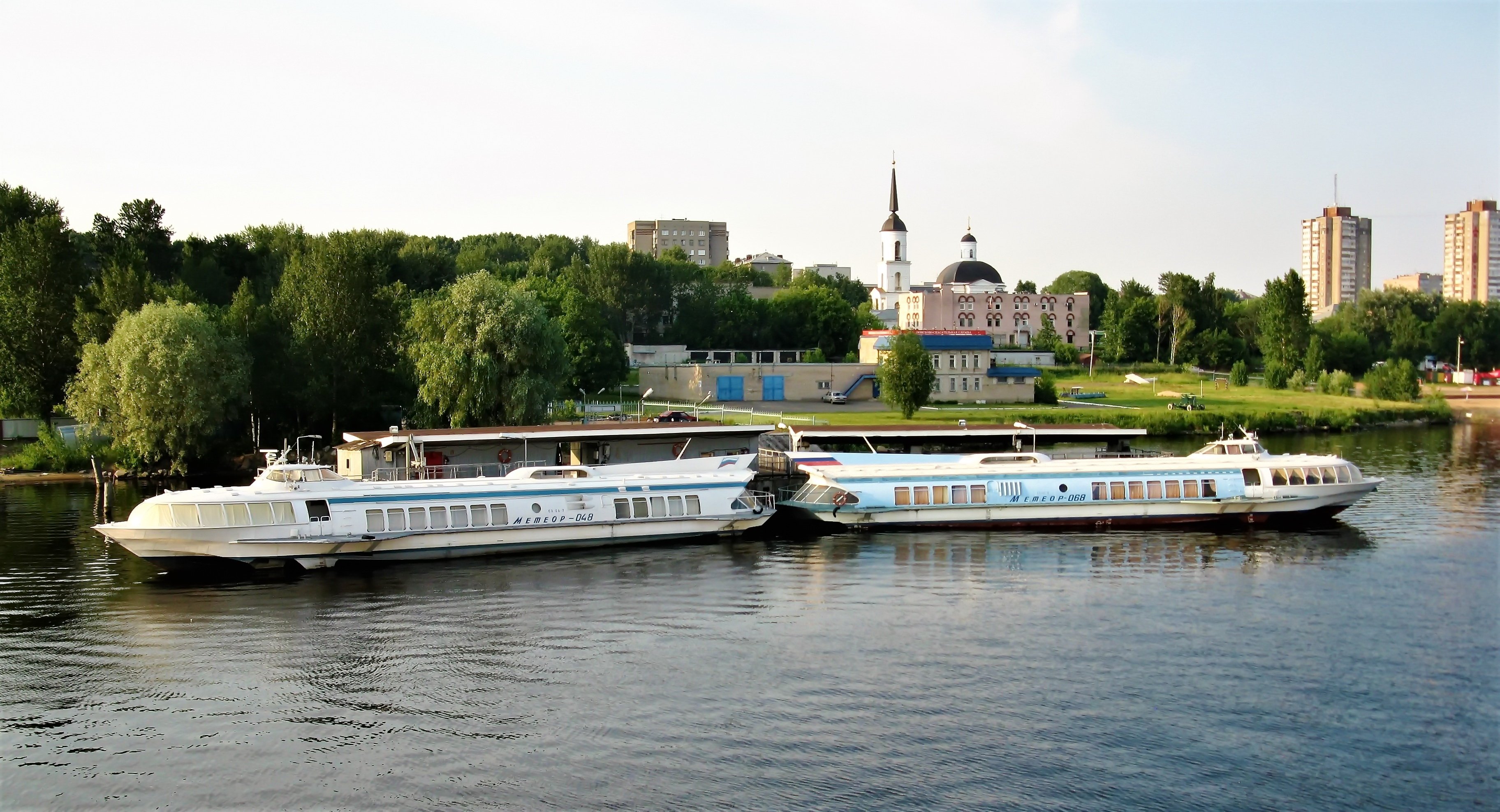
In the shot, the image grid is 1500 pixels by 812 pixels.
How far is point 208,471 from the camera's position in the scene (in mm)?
66250

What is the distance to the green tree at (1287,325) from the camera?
121 meters

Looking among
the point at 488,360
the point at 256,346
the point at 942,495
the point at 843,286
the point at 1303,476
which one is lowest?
the point at 942,495

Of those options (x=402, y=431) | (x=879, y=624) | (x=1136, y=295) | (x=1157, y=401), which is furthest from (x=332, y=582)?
(x=1136, y=295)

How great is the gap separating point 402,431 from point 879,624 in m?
25.5

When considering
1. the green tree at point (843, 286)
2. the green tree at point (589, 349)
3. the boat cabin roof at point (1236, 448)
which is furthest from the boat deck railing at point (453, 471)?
the green tree at point (843, 286)

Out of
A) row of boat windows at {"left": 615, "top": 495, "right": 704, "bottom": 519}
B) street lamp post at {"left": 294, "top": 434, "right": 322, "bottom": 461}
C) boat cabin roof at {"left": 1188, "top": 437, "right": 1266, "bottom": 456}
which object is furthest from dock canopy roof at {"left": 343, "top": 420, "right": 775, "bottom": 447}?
boat cabin roof at {"left": 1188, "top": 437, "right": 1266, "bottom": 456}

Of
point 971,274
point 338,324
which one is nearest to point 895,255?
point 971,274

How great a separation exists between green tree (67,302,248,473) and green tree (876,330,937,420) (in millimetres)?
42432

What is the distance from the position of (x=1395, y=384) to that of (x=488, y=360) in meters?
80.5

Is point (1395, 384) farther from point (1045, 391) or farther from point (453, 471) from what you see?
point (453, 471)

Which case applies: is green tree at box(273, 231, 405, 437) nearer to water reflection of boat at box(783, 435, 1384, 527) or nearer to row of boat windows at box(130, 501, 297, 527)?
row of boat windows at box(130, 501, 297, 527)

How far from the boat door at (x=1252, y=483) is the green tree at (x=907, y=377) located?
37.3m

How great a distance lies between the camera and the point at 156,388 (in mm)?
62656

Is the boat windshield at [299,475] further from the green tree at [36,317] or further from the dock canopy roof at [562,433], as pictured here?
the green tree at [36,317]
